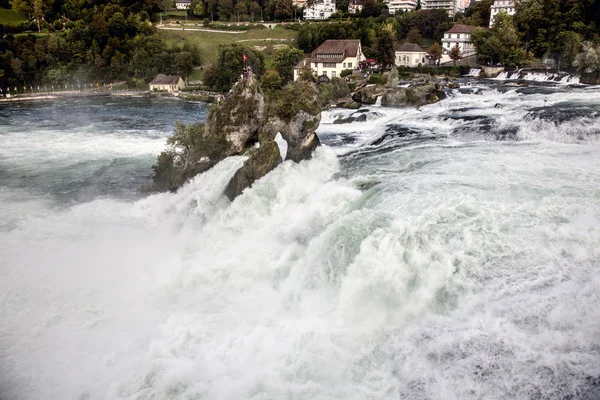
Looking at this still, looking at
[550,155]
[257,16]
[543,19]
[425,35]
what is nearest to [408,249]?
[550,155]

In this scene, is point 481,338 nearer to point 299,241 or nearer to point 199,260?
point 299,241

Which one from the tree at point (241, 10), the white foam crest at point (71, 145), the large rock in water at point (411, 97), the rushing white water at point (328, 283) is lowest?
the rushing white water at point (328, 283)

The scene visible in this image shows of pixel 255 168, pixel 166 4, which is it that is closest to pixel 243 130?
pixel 255 168

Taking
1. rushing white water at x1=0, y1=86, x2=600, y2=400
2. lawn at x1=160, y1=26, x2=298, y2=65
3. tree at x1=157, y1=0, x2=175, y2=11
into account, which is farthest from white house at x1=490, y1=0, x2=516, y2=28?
rushing white water at x1=0, y1=86, x2=600, y2=400

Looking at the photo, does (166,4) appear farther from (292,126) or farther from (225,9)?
(292,126)

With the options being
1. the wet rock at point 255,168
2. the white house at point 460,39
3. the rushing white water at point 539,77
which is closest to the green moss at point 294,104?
the wet rock at point 255,168

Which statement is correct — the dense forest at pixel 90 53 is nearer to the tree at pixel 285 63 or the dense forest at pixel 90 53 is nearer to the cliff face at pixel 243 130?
the tree at pixel 285 63

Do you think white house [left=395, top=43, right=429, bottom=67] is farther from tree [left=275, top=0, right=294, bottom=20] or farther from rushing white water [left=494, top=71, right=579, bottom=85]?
tree [left=275, top=0, right=294, bottom=20]

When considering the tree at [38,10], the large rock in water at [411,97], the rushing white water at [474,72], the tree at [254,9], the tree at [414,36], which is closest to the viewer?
the large rock in water at [411,97]
